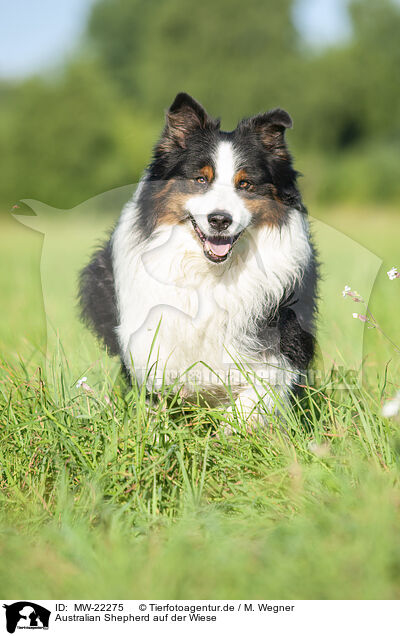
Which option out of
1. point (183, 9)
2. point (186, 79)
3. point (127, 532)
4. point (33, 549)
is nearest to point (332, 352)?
point (127, 532)

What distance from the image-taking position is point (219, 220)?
11.2ft

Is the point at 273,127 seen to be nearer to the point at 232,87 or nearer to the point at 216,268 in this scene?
the point at 216,268

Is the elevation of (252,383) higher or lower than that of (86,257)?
lower

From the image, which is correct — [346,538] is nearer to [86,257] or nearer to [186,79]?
[86,257]

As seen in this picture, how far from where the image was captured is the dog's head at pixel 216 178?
11.4ft

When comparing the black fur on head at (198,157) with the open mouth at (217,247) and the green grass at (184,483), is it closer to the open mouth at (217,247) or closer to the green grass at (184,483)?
the open mouth at (217,247)

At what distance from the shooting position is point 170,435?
10.4 ft

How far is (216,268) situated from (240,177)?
49 cm

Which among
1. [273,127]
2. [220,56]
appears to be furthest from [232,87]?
[273,127]
